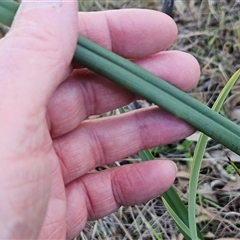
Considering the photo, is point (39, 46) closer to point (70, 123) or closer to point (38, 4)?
point (38, 4)

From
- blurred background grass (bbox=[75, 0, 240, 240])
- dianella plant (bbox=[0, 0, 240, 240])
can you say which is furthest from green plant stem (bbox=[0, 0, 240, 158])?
blurred background grass (bbox=[75, 0, 240, 240])

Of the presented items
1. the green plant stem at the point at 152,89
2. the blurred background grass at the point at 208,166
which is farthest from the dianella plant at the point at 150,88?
the blurred background grass at the point at 208,166

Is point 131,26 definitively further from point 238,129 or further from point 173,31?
point 238,129

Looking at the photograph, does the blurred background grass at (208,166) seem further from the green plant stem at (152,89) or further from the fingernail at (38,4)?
the fingernail at (38,4)

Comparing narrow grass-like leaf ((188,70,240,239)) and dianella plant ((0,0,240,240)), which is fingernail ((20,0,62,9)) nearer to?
dianella plant ((0,0,240,240))

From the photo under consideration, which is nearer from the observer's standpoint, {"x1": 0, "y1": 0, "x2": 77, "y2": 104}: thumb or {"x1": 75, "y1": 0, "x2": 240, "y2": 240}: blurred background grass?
{"x1": 0, "y1": 0, "x2": 77, "y2": 104}: thumb
